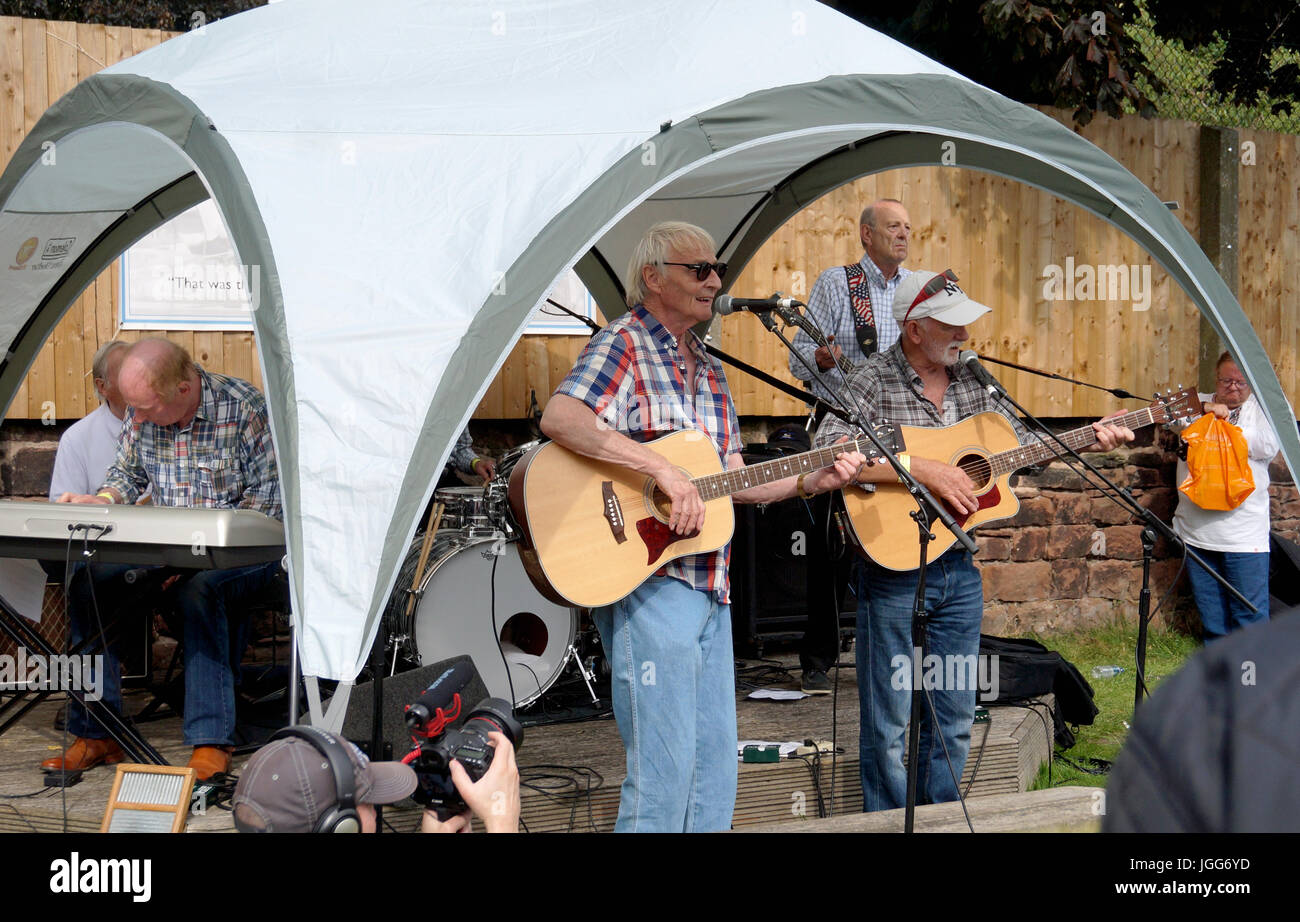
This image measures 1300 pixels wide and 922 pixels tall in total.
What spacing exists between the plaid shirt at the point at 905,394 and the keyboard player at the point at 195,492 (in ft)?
6.91

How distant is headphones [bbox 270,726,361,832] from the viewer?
1.78 m

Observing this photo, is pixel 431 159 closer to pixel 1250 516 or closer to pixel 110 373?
pixel 110 373

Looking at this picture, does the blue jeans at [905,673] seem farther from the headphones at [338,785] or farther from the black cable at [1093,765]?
the headphones at [338,785]

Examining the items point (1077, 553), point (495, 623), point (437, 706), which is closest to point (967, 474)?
point (495, 623)

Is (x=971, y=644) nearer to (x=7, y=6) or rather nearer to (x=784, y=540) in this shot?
(x=784, y=540)

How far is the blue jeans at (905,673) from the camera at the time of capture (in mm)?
4219

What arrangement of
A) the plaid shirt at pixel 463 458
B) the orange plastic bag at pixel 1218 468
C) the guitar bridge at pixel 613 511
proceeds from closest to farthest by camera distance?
the guitar bridge at pixel 613 511 → the plaid shirt at pixel 463 458 → the orange plastic bag at pixel 1218 468

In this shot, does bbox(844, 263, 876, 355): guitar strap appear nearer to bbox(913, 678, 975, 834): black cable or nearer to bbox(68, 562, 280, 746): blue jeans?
bbox(913, 678, 975, 834): black cable

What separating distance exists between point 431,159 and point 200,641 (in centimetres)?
200

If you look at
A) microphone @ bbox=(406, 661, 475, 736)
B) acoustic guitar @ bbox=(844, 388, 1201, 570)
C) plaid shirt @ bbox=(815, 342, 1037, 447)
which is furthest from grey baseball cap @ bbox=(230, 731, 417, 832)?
plaid shirt @ bbox=(815, 342, 1037, 447)

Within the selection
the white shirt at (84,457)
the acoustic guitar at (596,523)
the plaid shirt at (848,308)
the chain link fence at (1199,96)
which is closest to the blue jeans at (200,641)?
the white shirt at (84,457)

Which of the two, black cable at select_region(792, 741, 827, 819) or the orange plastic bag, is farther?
the orange plastic bag

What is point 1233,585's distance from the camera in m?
7.49
